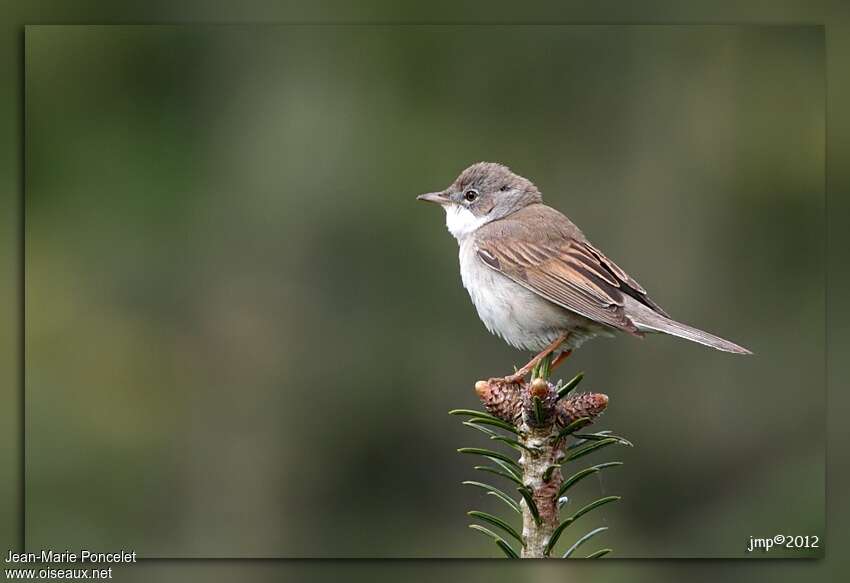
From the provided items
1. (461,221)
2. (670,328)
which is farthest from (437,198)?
(670,328)

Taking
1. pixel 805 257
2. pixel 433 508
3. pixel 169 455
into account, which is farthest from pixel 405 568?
pixel 805 257

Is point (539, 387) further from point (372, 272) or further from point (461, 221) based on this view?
point (372, 272)

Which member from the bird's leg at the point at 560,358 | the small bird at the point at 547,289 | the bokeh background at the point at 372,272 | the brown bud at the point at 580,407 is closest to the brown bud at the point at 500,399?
the brown bud at the point at 580,407

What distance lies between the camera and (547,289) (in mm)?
6285

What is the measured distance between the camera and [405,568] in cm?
650

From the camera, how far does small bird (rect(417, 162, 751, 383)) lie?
19.8 ft

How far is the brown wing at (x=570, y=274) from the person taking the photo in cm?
605

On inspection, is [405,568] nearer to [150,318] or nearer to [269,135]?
[150,318]

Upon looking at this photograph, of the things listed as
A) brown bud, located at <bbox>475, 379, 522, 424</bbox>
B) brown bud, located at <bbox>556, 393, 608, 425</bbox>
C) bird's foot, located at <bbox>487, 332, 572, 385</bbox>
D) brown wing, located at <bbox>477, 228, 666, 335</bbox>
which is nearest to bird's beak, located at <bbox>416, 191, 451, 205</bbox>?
brown wing, located at <bbox>477, 228, 666, 335</bbox>

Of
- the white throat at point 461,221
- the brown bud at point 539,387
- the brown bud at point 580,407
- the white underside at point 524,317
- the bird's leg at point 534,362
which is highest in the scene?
the white throat at point 461,221

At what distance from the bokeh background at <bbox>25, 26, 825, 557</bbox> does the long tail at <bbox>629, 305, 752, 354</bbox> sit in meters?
1.18

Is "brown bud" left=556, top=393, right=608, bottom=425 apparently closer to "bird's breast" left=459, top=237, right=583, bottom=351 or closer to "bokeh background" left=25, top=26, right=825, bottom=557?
"bird's breast" left=459, top=237, right=583, bottom=351

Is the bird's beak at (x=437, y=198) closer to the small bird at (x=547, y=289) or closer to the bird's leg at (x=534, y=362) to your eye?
the small bird at (x=547, y=289)

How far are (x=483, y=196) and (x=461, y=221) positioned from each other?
19 cm
